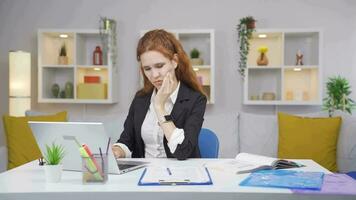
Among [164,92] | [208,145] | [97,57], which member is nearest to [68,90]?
[97,57]

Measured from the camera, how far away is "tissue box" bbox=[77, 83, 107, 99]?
15.3 ft

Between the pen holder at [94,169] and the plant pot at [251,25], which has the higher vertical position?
the plant pot at [251,25]

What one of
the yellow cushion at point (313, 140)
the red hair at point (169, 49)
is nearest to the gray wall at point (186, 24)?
the yellow cushion at point (313, 140)

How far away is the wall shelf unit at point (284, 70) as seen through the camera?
4551mm

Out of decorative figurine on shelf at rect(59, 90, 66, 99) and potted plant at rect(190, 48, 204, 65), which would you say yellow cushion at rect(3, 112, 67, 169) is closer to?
decorative figurine on shelf at rect(59, 90, 66, 99)

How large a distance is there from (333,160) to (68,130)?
263 centimetres

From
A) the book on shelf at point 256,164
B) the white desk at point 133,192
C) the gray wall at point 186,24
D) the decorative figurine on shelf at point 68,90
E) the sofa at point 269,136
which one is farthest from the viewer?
the gray wall at point 186,24

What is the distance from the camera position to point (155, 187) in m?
1.30

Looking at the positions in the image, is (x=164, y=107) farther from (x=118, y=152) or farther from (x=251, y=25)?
(x=251, y=25)

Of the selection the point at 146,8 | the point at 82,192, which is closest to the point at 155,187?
the point at 82,192

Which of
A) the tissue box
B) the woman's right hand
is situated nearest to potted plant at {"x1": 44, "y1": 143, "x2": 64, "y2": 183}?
the woman's right hand

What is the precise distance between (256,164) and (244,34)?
2934mm

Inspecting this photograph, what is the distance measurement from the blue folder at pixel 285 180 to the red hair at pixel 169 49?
895 mm

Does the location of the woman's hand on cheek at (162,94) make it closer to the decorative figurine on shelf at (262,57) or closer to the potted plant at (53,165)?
the potted plant at (53,165)
